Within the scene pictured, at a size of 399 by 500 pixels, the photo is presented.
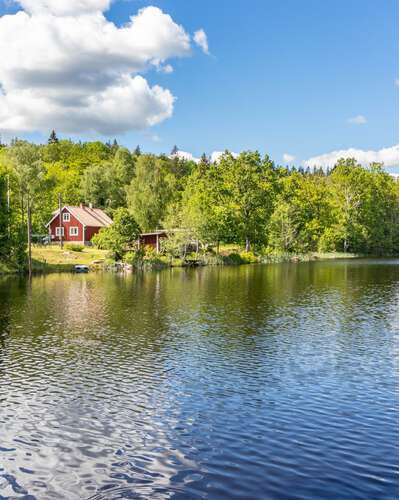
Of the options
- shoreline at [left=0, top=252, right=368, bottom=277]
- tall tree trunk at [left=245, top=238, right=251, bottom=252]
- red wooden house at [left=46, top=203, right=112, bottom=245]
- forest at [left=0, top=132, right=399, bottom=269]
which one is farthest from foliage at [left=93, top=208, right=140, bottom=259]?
tall tree trunk at [left=245, top=238, right=251, bottom=252]

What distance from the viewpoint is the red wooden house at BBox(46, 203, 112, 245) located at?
368 ft

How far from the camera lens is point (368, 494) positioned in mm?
13477

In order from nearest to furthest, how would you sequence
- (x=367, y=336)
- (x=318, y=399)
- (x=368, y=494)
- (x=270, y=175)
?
(x=368, y=494) < (x=318, y=399) < (x=367, y=336) < (x=270, y=175)

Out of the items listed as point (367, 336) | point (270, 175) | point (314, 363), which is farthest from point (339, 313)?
point (270, 175)

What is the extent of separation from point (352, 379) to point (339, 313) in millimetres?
19308

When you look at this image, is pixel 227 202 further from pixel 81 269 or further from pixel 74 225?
pixel 81 269

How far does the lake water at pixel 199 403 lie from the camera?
14.4 meters

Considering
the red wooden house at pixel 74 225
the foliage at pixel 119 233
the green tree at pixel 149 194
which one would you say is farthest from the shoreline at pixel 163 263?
the green tree at pixel 149 194

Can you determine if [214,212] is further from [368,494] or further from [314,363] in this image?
[368,494]

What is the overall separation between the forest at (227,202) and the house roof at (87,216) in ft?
21.7

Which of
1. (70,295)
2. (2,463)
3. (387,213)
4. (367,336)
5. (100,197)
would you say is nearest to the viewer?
(2,463)

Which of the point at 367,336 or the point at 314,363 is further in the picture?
the point at 367,336

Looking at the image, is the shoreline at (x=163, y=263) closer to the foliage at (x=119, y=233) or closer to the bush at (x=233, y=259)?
the bush at (x=233, y=259)

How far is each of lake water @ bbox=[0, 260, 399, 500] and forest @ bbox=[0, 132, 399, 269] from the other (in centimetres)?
5372
